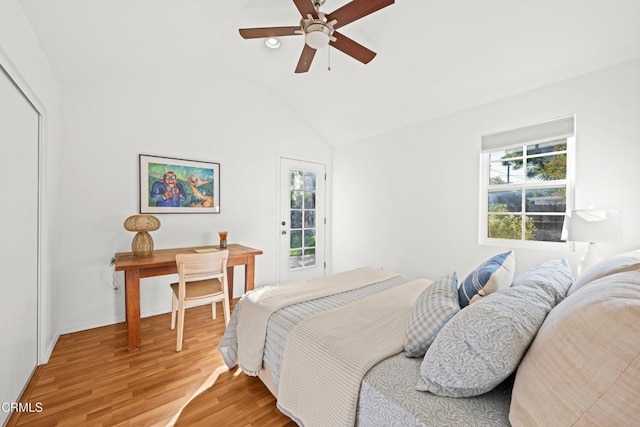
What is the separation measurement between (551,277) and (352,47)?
1947 mm

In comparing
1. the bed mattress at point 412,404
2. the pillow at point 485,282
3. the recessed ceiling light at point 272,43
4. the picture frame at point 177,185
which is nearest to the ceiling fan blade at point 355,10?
the recessed ceiling light at point 272,43

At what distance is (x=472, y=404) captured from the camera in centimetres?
87

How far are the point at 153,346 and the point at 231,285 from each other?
3.49ft

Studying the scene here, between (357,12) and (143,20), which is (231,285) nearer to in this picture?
(143,20)

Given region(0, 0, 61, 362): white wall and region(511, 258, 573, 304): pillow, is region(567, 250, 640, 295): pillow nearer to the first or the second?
region(511, 258, 573, 304): pillow

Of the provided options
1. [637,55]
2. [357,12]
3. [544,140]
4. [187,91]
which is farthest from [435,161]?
[187,91]

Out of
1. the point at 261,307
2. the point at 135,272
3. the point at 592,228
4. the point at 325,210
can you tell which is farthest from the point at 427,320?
the point at 325,210

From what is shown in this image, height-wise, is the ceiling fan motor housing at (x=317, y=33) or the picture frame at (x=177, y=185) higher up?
the ceiling fan motor housing at (x=317, y=33)

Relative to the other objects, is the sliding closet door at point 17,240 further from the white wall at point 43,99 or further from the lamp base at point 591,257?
the lamp base at point 591,257

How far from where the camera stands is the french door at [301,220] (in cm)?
409

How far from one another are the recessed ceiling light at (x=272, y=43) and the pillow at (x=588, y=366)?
3087 millimetres

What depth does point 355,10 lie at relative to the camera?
1685 millimetres

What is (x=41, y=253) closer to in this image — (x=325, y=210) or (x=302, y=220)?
(x=302, y=220)

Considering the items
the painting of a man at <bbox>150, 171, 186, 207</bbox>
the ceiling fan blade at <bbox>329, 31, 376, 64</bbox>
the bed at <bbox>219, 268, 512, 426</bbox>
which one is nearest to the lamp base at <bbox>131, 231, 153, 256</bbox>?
the painting of a man at <bbox>150, 171, 186, 207</bbox>
